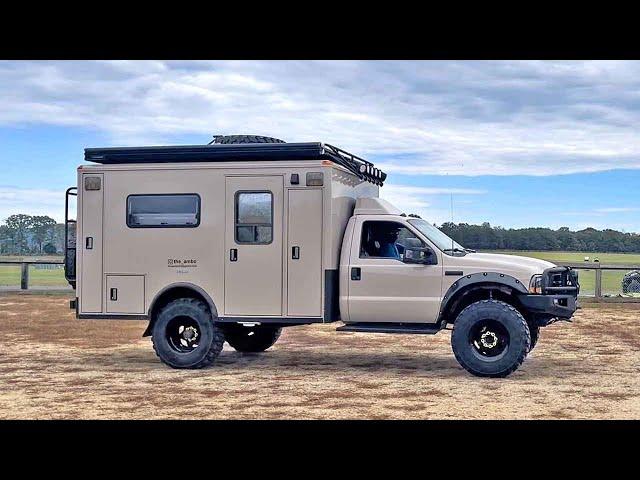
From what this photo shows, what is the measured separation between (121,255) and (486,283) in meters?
5.16

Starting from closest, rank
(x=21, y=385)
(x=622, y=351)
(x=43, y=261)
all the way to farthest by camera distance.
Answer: (x=21, y=385) < (x=622, y=351) < (x=43, y=261)

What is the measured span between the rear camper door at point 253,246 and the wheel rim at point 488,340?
8.71 feet

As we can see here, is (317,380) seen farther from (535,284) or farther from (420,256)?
(535,284)

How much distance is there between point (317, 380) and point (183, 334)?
7.70 ft

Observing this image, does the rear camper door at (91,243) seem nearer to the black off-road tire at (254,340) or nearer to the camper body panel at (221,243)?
the camper body panel at (221,243)

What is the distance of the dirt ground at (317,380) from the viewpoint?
8531 mm

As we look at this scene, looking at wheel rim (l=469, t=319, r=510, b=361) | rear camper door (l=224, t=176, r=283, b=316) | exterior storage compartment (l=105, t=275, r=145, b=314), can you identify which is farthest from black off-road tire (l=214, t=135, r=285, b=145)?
wheel rim (l=469, t=319, r=510, b=361)

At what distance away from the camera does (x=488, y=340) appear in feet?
35.4

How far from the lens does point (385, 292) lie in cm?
1117

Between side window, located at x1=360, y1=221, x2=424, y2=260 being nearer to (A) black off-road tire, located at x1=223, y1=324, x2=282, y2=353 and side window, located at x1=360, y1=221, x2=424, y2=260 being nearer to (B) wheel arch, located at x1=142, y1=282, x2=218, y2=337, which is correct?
(B) wheel arch, located at x1=142, y1=282, x2=218, y2=337
